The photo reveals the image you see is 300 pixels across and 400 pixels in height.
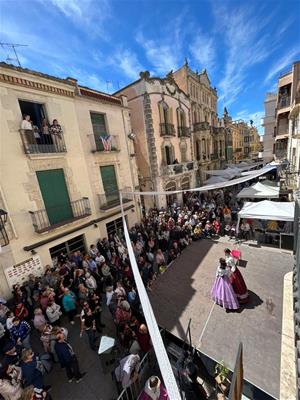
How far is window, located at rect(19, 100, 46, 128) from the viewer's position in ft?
24.1

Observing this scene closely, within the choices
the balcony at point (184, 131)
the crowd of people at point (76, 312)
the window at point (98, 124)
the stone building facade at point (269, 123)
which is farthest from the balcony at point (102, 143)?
the stone building facade at point (269, 123)

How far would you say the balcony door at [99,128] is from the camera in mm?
9734

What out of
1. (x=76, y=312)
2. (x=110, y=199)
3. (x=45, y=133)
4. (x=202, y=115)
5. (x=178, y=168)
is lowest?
(x=76, y=312)

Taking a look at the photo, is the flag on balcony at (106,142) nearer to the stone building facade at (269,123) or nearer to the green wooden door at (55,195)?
the green wooden door at (55,195)

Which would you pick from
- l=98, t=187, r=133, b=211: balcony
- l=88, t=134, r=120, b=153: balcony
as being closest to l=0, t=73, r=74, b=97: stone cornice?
l=88, t=134, r=120, b=153: balcony

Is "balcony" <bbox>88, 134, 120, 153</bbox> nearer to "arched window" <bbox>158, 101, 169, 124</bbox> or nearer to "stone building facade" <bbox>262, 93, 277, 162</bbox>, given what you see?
"arched window" <bbox>158, 101, 169, 124</bbox>

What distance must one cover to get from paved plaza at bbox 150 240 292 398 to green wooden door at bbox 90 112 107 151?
7.19 metres

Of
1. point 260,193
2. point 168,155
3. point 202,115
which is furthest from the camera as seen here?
point 202,115

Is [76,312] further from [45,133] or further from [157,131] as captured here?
[157,131]

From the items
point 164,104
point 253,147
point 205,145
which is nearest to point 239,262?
point 164,104

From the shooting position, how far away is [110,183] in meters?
10.5

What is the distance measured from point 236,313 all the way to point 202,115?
21151 mm

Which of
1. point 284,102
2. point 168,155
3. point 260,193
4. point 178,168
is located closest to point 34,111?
point 168,155

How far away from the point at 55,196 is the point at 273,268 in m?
9.37
